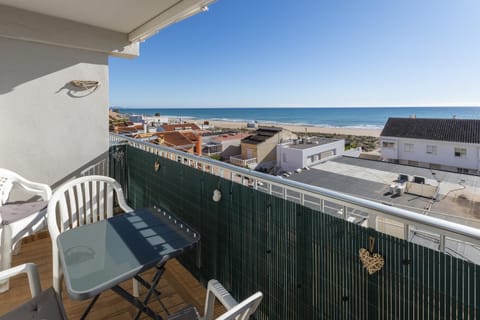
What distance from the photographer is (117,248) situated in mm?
1292

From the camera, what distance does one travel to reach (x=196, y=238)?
1398 millimetres

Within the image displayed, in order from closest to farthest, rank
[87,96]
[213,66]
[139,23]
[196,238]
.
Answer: [196,238]
[139,23]
[87,96]
[213,66]

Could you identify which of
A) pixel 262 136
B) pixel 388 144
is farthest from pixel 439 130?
pixel 262 136

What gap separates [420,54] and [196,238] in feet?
121

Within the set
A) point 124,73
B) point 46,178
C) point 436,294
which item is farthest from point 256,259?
point 124,73

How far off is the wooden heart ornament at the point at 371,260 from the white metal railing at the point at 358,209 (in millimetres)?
100

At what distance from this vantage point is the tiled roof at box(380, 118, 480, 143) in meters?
14.5

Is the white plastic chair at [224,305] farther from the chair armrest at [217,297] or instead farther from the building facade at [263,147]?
the building facade at [263,147]

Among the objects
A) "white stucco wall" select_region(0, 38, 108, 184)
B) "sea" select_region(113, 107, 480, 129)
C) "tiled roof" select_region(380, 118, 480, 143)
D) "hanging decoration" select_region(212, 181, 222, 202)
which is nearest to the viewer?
"hanging decoration" select_region(212, 181, 222, 202)

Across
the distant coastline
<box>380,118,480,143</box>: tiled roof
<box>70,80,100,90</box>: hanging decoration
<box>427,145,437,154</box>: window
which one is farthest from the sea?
<box>70,80,100,90</box>: hanging decoration

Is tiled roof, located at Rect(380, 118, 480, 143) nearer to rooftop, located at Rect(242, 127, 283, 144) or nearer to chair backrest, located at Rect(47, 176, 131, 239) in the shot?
rooftop, located at Rect(242, 127, 283, 144)

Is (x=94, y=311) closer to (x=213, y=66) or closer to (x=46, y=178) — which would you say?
(x=46, y=178)

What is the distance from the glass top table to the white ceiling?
167 centimetres

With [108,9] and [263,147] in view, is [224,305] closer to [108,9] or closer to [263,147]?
[108,9]
